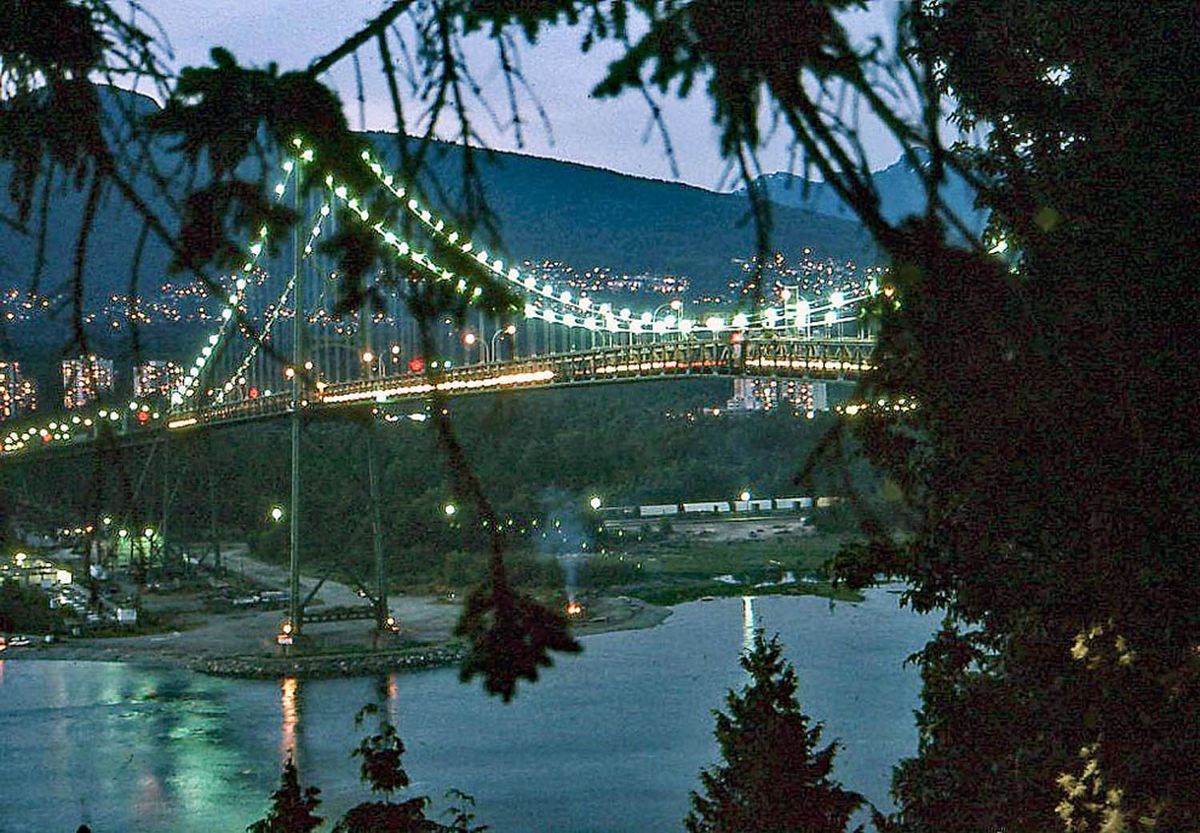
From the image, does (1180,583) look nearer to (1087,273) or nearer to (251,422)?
(1087,273)

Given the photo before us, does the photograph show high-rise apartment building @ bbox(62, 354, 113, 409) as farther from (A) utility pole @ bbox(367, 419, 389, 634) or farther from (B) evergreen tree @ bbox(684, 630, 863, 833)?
(A) utility pole @ bbox(367, 419, 389, 634)

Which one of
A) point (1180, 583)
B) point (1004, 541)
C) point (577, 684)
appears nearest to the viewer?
point (1180, 583)

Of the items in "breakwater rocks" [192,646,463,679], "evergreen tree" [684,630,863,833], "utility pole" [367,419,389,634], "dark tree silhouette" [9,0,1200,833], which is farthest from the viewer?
"utility pole" [367,419,389,634]

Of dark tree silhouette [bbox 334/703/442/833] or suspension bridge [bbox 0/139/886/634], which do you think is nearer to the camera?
suspension bridge [bbox 0/139/886/634]

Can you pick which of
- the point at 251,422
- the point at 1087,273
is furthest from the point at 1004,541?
the point at 251,422

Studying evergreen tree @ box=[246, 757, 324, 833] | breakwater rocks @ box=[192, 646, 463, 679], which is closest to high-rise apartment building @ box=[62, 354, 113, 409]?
evergreen tree @ box=[246, 757, 324, 833]
